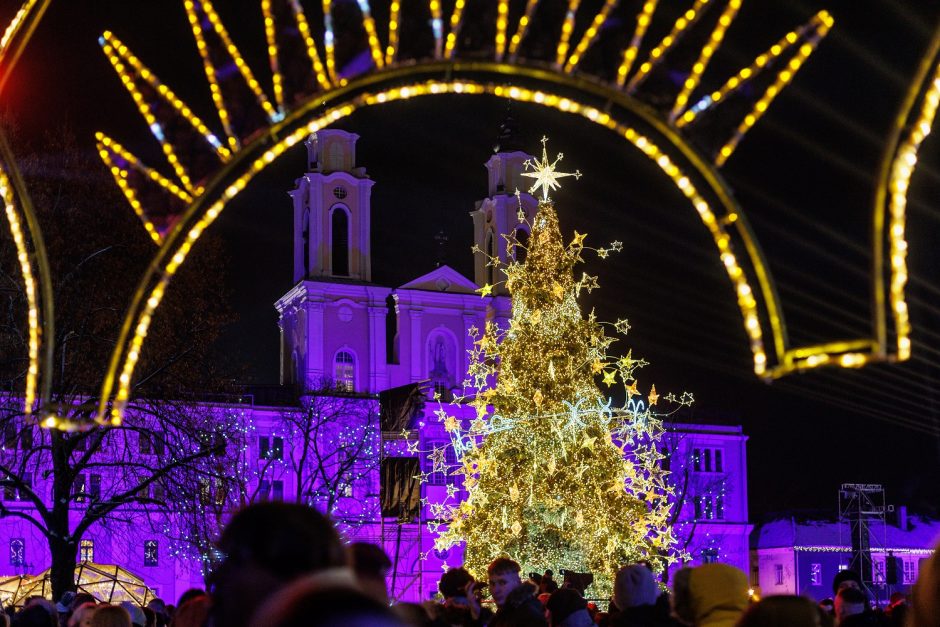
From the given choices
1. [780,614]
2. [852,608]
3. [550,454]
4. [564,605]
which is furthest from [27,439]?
[780,614]

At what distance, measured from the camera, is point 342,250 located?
6650 cm

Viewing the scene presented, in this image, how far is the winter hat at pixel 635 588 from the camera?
22.8 ft

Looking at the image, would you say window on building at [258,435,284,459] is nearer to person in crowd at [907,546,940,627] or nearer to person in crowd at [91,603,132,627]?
person in crowd at [91,603,132,627]

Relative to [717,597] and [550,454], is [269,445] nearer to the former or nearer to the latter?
[550,454]

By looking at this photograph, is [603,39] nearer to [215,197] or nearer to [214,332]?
[215,197]

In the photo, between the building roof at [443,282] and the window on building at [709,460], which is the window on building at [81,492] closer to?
the building roof at [443,282]

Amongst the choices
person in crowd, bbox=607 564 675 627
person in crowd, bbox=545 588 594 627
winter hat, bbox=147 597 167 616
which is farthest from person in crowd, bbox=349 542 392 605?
winter hat, bbox=147 597 167 616

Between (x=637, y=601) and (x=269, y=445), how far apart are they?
57.0m

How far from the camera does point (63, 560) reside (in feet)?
81.3

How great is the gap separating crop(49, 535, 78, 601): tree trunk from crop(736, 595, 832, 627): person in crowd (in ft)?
73.7

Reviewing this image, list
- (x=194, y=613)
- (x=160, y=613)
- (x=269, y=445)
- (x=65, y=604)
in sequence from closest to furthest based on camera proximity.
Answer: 1. (x=194, y=613)
2. (x=160, y=613)
3. (x=65, y=604)
4. (x=269, y=445)

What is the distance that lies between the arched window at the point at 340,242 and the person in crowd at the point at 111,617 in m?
60.2

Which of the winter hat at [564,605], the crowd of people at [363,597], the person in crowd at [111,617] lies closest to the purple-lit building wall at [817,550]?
the winter hat at [564,605]

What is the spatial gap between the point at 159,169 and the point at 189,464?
65.0 ft
